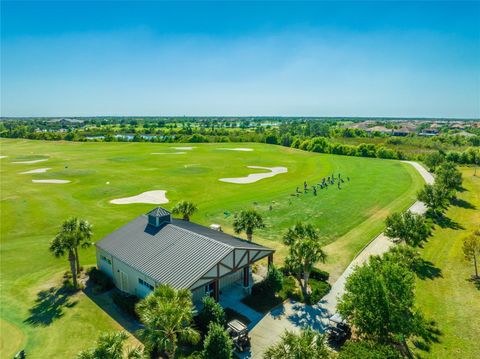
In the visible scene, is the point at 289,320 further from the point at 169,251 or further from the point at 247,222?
the point at 247,222

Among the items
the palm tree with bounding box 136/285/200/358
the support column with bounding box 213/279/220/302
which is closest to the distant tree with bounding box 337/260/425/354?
the support column with bounding box 213/279/220/302

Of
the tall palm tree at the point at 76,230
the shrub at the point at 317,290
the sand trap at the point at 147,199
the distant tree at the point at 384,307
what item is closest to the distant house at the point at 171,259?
Result: the tall palm tree at the point at 76,230

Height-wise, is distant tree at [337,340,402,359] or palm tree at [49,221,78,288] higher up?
palm tree at [49,221,78,288]

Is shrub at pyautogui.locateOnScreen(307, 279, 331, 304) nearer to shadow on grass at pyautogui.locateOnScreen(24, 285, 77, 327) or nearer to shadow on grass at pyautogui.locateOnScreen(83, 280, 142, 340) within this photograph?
shadow on grass at pyautogui.locateOnScreen(83, 280, 142, 340)

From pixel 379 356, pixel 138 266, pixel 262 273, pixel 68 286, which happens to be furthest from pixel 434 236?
pixel 68 286

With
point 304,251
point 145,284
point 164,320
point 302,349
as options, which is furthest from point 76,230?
point 302,349

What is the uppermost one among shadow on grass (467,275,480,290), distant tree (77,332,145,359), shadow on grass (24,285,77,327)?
distant tree (77,332,145,359)
